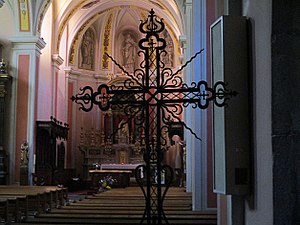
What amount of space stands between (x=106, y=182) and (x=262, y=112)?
1394 centimetres

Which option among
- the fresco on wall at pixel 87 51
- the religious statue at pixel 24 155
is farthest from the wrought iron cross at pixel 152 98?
the fresco on wall at pixel 87 51

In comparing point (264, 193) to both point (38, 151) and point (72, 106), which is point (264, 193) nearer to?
point (38, 151)

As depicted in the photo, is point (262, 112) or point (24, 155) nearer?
point (262, 112)

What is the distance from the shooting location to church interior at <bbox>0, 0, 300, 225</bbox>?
257 centimetres

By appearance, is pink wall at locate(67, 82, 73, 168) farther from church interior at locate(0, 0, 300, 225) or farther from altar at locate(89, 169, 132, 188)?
altar at locate(89, 169, 132, 188)

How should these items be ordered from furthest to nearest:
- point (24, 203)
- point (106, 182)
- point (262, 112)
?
point (106, 182), point (24, 203), point (262, 112)

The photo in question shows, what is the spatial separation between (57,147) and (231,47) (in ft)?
56.4

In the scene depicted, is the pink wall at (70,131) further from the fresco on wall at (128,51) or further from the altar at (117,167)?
the fresco on wall at (128,51)

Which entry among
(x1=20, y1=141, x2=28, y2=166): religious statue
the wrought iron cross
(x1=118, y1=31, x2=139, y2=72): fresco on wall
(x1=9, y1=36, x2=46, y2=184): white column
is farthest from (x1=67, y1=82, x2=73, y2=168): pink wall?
the wrought iron cross

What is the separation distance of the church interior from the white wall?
0.03 feet

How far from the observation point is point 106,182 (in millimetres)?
16344

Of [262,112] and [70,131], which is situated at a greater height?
[70,131]

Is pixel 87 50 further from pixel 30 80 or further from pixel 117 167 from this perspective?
pixel 30 80

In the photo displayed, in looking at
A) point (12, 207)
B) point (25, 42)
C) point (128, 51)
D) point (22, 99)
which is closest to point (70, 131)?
point (128, 51)
